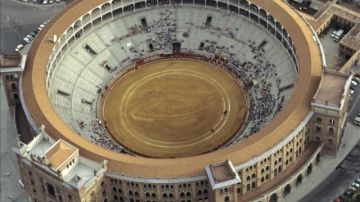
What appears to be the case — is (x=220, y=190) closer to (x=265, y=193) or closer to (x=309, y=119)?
(x=265, y=193)

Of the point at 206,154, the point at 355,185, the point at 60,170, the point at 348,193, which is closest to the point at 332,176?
the point at 355,185

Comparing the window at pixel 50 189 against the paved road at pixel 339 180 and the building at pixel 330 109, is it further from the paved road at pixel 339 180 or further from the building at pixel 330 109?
the building at pixel 330 109

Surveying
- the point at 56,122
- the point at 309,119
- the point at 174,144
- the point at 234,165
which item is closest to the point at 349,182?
the point at 309,119

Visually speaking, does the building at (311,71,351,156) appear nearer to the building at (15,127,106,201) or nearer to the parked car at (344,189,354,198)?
the parked car at (344,189,354,198)

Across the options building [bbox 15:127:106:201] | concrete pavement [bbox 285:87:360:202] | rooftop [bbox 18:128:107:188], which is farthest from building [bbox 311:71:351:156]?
building [bbox 15:127:106:201]

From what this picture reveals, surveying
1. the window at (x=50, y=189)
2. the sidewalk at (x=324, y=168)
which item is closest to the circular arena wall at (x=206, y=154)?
the window at (x=50, y=189)

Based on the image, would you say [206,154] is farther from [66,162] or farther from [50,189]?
[50,189]
